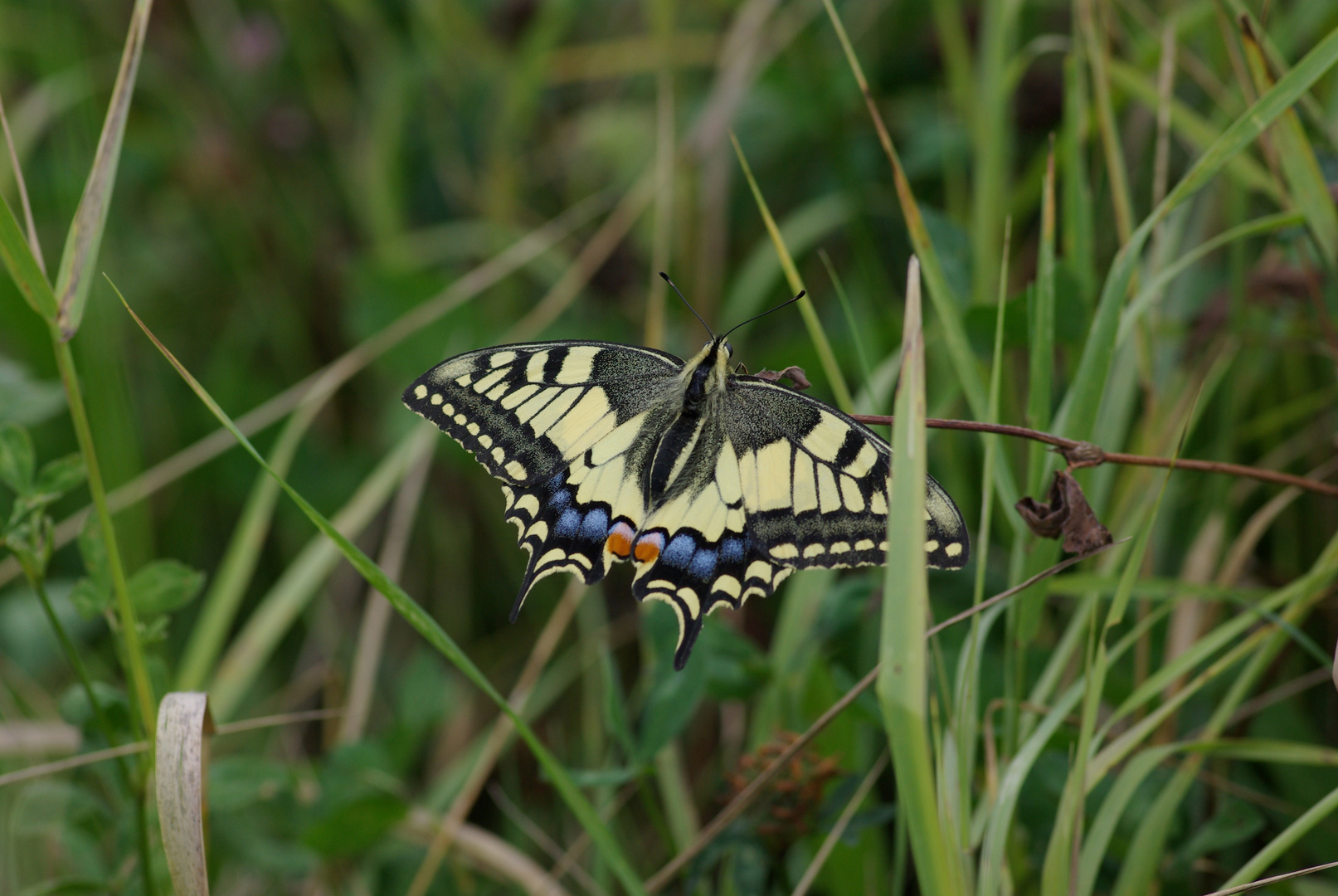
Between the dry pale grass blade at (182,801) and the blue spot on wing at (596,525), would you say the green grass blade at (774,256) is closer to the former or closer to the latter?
the blue spot on wing at (596,525)

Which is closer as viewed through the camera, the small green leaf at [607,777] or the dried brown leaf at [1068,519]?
the dried brown leaf at [1068,519]

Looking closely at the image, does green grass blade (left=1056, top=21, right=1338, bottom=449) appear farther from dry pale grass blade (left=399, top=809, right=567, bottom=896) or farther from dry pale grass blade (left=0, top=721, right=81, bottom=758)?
dry pale grass blade (left=0, top=721, right=81, bottom=758)

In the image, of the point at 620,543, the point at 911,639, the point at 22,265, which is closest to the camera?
the point at 911,639

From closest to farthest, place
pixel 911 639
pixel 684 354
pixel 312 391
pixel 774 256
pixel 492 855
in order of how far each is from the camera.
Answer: pixel 911 639, pixel 492 855, pixel 312 391, pixel 774 256, pixel 684 354

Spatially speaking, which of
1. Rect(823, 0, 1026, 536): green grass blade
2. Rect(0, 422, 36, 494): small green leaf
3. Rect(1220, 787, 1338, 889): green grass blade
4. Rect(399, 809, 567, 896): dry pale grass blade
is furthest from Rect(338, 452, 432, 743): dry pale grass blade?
Rect(1220, 787, 1338, 889): green grass blade

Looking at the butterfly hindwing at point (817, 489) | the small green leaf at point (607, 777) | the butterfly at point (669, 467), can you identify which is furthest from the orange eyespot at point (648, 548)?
the small green leaf at point (607, 777)

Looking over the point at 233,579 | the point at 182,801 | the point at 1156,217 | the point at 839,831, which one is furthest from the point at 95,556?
the point at 1156,217

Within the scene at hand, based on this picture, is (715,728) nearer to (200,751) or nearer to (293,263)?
(200,751)

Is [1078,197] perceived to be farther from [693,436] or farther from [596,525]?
[596,525]

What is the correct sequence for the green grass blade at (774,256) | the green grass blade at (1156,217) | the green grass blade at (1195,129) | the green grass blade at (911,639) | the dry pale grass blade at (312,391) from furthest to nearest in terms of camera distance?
the green grass blade at (774,256)
the dry pale grass blade at (312,391)
the green grass blade at (1195,129)
the green grass blade at (1156,217)
the green grass blade at (911,639)
